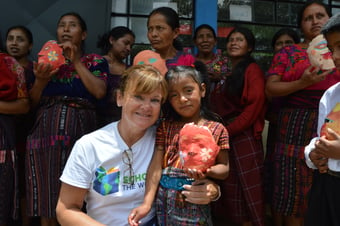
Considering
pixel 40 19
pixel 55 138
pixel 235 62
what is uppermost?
pixel 40 19

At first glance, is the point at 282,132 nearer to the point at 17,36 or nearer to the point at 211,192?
the point at 211,192

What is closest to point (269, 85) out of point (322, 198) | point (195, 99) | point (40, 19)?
point (195, 99)

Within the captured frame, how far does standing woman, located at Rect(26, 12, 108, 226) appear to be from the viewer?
242 cm

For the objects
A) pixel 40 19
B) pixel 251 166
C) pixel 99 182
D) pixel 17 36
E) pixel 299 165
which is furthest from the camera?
pixel 40 19

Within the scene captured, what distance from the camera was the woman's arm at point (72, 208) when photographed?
1.61m

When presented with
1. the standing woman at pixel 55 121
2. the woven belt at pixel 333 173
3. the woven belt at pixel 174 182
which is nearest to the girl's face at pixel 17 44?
the standing woman at pixel 55 121

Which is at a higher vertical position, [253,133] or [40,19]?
[40,19]

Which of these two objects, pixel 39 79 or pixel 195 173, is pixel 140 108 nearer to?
pixel 195 173

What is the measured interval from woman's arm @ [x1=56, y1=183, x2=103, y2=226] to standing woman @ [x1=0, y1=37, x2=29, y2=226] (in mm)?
1009

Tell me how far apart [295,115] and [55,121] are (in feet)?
5.80

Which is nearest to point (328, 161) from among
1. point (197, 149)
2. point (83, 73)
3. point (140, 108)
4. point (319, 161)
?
point (319, 161)

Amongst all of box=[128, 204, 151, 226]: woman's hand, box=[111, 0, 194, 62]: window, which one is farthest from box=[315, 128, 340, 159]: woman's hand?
box=[111, 0, 194, 62]: window

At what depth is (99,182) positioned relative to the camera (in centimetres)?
169

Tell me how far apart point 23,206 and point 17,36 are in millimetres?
1600
